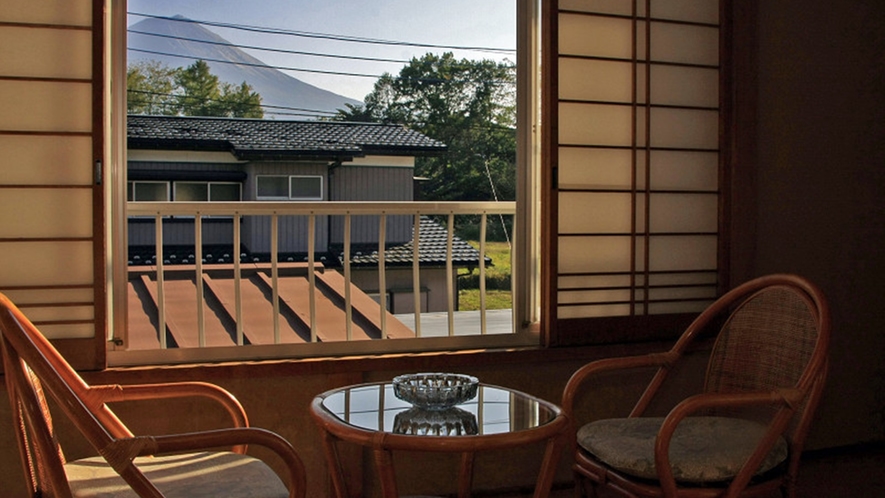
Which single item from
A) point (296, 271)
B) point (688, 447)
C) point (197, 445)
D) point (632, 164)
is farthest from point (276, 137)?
point (197, 445)

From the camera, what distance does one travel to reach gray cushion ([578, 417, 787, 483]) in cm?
202

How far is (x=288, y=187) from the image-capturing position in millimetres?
8328

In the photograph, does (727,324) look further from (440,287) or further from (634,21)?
(440,287)

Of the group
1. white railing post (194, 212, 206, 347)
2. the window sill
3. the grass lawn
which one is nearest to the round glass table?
the window sill

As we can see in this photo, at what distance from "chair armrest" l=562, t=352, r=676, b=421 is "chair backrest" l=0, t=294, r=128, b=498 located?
1362mm

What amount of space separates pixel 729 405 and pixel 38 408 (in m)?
1.67

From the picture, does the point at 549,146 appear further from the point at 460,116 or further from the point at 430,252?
the point at 460,116

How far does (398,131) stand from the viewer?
807 centimetres

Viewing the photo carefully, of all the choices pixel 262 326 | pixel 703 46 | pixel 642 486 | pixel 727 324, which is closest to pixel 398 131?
Result: pixel 262 326

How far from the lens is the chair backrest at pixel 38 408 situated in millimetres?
1576

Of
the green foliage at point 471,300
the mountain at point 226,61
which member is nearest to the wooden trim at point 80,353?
the mountain at point 226,61

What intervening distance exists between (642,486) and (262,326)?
3320mm

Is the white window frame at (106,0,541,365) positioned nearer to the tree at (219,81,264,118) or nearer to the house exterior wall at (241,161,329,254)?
the house exterior wall at (241,161,329,254)

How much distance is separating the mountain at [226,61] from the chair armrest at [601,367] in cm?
584
